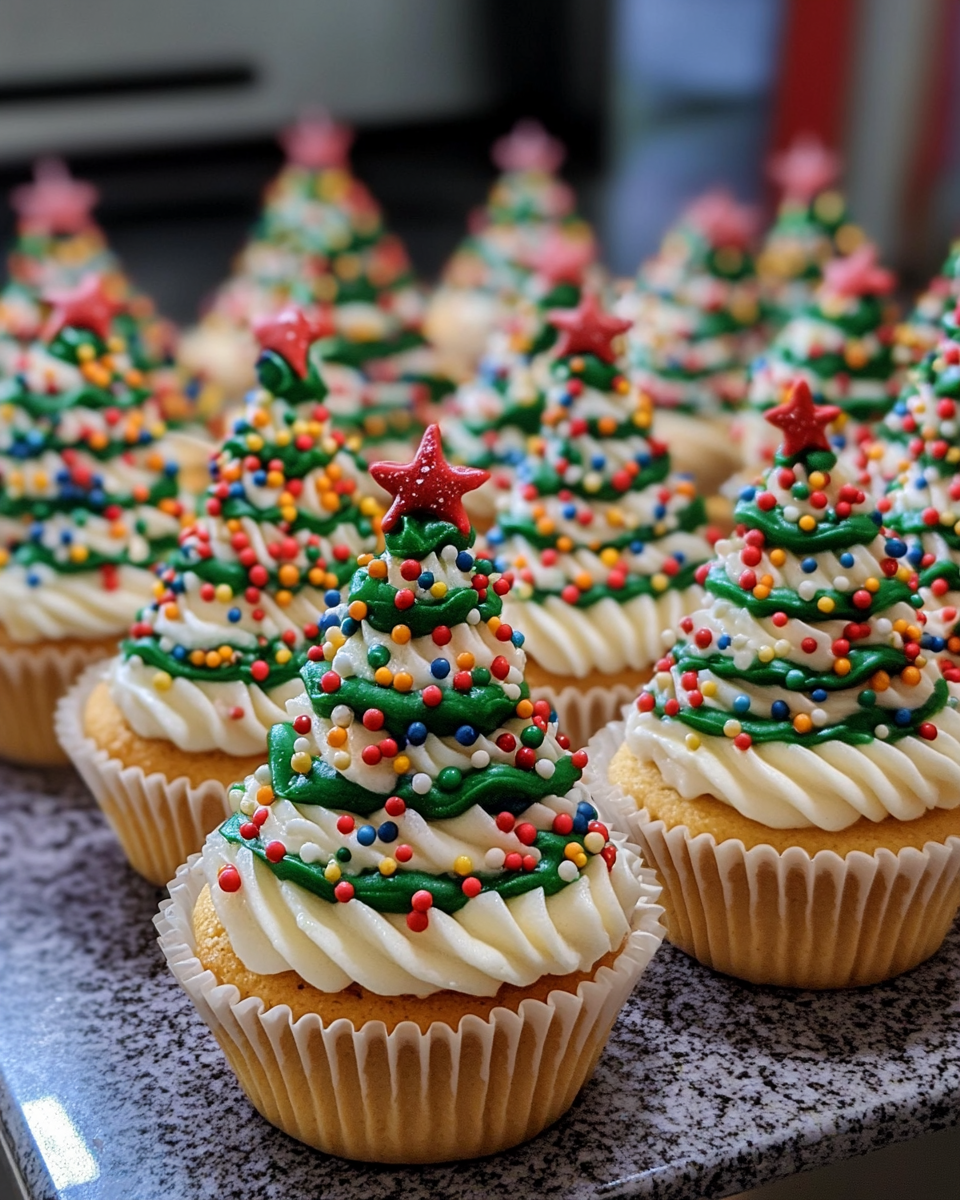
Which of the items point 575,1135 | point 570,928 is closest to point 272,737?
point 570,928

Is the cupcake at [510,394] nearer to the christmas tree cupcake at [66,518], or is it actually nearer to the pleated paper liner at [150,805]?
the christmas tree cupcake at [66,518]

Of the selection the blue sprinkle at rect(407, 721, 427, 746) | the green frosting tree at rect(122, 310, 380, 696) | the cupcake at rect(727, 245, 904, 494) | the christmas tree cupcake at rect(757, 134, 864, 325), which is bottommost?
the blue sprinkle at rect(407, 721, 427, 746)

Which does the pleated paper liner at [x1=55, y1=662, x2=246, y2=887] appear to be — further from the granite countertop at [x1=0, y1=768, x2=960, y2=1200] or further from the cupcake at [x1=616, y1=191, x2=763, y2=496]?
the cupcake at [x1=616, y1=191, x2=763, y2=496]

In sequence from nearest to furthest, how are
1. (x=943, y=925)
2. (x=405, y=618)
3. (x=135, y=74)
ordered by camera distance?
(x=405, y=618), (x=943, y=925), (x=135, y=74)

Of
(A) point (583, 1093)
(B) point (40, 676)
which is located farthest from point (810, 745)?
(B) point (40, 676)

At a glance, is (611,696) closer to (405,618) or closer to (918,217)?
(405,618)

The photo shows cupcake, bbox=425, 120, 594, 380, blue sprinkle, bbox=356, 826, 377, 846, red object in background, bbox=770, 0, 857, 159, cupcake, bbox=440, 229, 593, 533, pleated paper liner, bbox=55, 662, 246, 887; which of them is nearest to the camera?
blue sprinkle, bbox=356, 826, 377, 846

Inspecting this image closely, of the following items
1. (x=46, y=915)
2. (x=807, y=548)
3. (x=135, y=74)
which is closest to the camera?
(x=807, y=548)

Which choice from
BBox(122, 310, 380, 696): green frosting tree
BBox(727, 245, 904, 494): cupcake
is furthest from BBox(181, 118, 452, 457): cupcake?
BBox(122, 310, 380, 696): green frosting tree
